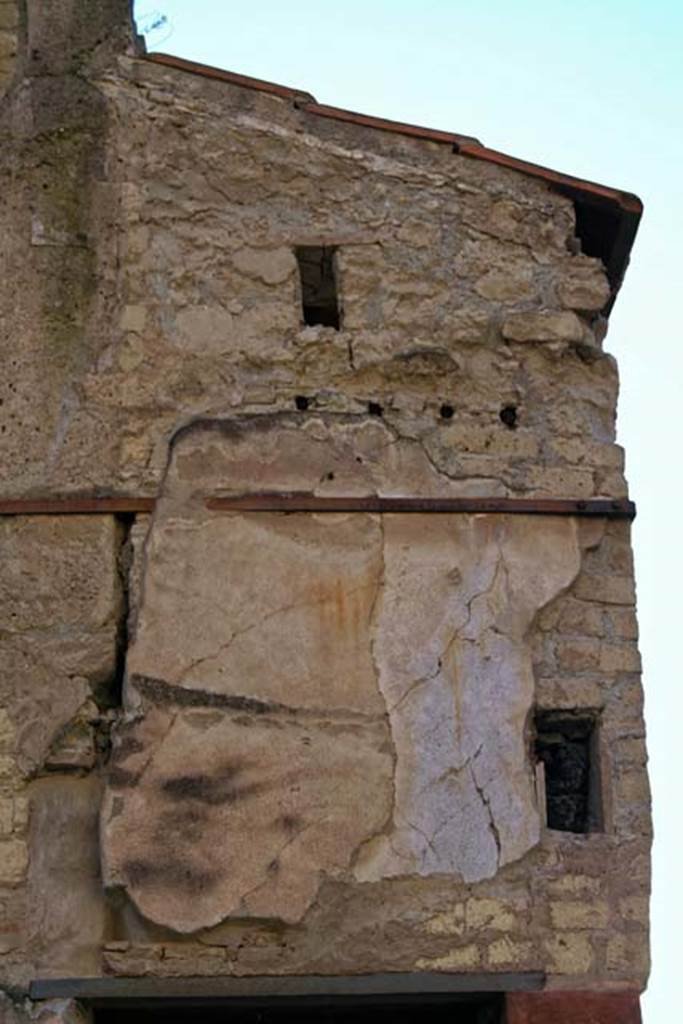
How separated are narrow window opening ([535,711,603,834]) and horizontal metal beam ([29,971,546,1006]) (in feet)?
1.96

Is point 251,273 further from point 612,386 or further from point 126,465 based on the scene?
point 612,386

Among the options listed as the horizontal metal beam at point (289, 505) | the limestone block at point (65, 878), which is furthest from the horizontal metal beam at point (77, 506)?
the limestone block at point (65, 878)

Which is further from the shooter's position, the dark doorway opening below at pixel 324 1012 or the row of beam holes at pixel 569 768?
the row of beam holes at pixel 569 768

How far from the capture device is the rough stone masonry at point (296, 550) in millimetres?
5875

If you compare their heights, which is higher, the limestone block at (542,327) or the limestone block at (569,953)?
the limestone block at (542,327)

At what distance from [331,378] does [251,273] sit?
1.53 ft

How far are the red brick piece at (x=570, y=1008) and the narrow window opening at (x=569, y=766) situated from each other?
0.54 m

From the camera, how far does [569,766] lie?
Answer: 623cm

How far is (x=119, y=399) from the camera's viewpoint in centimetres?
644

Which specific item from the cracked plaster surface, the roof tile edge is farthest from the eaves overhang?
the cracked plaster surface

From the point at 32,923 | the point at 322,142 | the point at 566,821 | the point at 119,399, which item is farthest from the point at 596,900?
the point at 322,142

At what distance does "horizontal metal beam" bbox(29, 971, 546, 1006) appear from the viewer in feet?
18.9

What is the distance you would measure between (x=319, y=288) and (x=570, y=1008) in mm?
2560

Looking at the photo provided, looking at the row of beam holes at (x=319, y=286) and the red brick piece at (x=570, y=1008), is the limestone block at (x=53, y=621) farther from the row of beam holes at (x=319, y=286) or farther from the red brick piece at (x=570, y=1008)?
the red brick piece at (x=570, y=1008)
